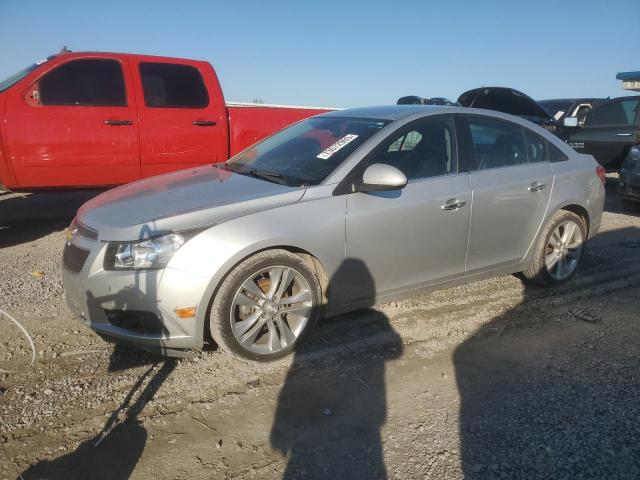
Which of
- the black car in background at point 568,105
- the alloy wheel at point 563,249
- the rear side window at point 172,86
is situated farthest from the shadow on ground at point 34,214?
the black car in background at point 568,105

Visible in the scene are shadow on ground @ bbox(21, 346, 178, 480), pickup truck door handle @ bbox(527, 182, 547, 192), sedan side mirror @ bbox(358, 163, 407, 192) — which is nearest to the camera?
shadow on ground @ bbox(21, 346, 178, 480)

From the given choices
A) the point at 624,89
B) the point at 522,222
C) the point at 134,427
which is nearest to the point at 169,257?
the point at 134,427

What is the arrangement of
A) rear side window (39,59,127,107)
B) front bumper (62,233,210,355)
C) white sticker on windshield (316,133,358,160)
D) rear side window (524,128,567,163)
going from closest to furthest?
front bumper (62,233,210,355), white sticker on windshield (316,133,358,160), rear side window (524,128,567,163), rear side window (39,59,127,107)

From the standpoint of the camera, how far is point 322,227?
3135 mm

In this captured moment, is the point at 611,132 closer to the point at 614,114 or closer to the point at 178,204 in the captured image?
the point at 614,114

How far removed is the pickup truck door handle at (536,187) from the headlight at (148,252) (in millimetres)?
2873

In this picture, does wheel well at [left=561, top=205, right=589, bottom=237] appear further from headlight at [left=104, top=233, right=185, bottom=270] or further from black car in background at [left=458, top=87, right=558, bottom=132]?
black car in background at [left=458, top=87, right=558, bottom=132]

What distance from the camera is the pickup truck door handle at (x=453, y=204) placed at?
3.60 meters

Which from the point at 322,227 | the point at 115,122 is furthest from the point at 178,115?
the point at 322,227

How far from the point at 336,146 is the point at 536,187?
1794 mm

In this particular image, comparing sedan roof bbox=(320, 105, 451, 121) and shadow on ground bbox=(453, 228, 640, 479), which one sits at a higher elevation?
sedan roof bbox=(320, 105, 451, 121)

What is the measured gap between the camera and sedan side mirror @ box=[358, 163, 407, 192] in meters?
3.17

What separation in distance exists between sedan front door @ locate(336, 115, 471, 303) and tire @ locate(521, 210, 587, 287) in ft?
3.18

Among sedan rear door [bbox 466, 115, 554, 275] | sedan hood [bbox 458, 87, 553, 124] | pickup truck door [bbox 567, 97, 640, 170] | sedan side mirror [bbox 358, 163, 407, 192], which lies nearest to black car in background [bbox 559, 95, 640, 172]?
pickup truck door [bbox 567, 97, 640, 170]
